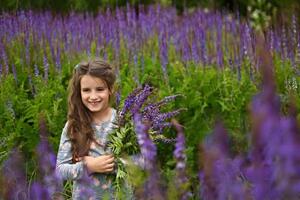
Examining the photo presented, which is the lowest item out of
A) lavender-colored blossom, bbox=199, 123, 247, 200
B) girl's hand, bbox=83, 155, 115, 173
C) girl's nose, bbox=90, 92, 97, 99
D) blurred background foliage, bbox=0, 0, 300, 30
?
girl's hand, bbox=83, 155, 115, 173

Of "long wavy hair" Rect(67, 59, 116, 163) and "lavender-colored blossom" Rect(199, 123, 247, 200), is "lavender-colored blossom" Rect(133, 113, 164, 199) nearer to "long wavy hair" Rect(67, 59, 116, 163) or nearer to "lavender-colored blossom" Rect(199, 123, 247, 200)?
"lavender-colored blossom" Rect(199, 123, 247, 200)

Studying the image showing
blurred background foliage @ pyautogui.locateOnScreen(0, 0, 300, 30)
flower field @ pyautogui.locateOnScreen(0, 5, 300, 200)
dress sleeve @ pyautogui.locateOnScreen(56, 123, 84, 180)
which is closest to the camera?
flower field @ pyautogui.locateOnScreen(0, 5, 300, 200)

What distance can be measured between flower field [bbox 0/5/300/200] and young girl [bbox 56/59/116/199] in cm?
20

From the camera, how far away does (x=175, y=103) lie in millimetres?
4438

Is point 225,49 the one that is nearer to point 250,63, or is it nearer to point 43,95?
point 250,63

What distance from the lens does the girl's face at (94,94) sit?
3.28 meters

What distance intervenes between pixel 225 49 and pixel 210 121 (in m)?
1.55

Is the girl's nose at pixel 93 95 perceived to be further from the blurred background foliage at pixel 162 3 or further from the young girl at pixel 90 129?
the blurred background foliage at pixel 162 3

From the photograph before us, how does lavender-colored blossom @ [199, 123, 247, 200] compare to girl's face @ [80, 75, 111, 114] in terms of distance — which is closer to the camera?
A: lavender-colored blossom @ [199, 123, 247, 200]

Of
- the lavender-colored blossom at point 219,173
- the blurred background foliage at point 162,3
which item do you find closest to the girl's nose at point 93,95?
the lavender-colored blossom at point 219,173

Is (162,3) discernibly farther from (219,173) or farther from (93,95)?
(219,173)

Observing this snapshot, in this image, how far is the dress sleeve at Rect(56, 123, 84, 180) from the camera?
3.08 metres

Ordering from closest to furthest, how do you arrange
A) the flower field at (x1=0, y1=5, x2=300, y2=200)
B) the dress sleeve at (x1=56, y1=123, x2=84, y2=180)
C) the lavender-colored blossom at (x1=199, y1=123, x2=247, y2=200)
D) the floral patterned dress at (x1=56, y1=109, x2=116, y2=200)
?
the flower field at (x1=0, y1=5, x2=300, y2=200) < the lavender-colored blossom at (x1=199, y1=123, x2=247, y2=200) < the dress sleeve at (x1=56, y1=123, x2=84, y2=180) < the floral patterned dress at (x1=56, y1=109, x2=116, y2=200)

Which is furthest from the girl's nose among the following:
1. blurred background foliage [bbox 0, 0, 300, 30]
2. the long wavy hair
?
blurred background foliage [bbox 0, 0, 300, 30]
